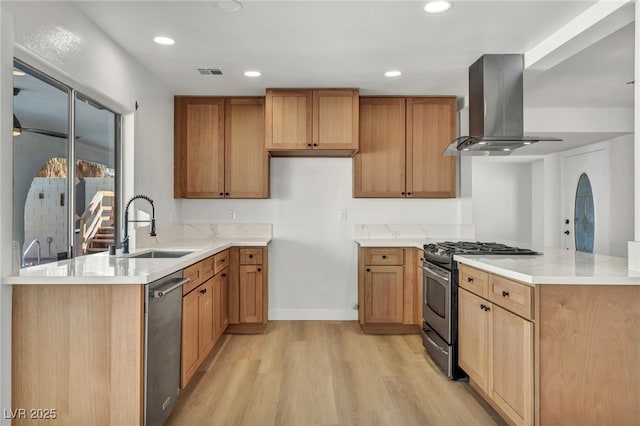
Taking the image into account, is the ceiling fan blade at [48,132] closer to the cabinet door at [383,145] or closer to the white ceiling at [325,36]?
the white ceiling at [325,36]

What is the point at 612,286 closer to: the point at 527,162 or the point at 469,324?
the point at 469,324

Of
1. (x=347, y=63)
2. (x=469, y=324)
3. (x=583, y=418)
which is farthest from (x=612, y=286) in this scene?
(x=347, y=63)

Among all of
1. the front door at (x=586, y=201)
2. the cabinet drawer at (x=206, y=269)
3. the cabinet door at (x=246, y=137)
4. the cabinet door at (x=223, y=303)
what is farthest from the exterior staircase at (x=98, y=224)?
the front door at (x=586, y=201)

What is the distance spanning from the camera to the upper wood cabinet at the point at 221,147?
4.28 m

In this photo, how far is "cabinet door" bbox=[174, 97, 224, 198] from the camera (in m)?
4.27

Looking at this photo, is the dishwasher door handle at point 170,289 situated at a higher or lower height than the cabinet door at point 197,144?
lower

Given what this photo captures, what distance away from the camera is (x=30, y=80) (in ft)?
7.18

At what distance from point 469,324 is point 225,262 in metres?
2.16

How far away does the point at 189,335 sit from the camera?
2.64 meters

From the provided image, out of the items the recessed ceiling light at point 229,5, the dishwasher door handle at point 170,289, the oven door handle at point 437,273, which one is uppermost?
the recessed ceiling light at point 229,5

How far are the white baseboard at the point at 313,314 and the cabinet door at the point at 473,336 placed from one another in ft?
5.91

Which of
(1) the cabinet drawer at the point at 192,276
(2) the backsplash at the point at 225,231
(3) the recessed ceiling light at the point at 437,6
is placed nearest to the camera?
(3) the recessed ceiling light at the point at 437,6

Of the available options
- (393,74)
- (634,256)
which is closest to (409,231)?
(393,74)

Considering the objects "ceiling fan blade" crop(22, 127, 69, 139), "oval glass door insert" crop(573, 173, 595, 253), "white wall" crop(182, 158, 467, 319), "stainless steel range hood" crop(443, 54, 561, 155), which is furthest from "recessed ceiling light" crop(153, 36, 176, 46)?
"oval glass door insert" crop(573, 173, 595, 253)
